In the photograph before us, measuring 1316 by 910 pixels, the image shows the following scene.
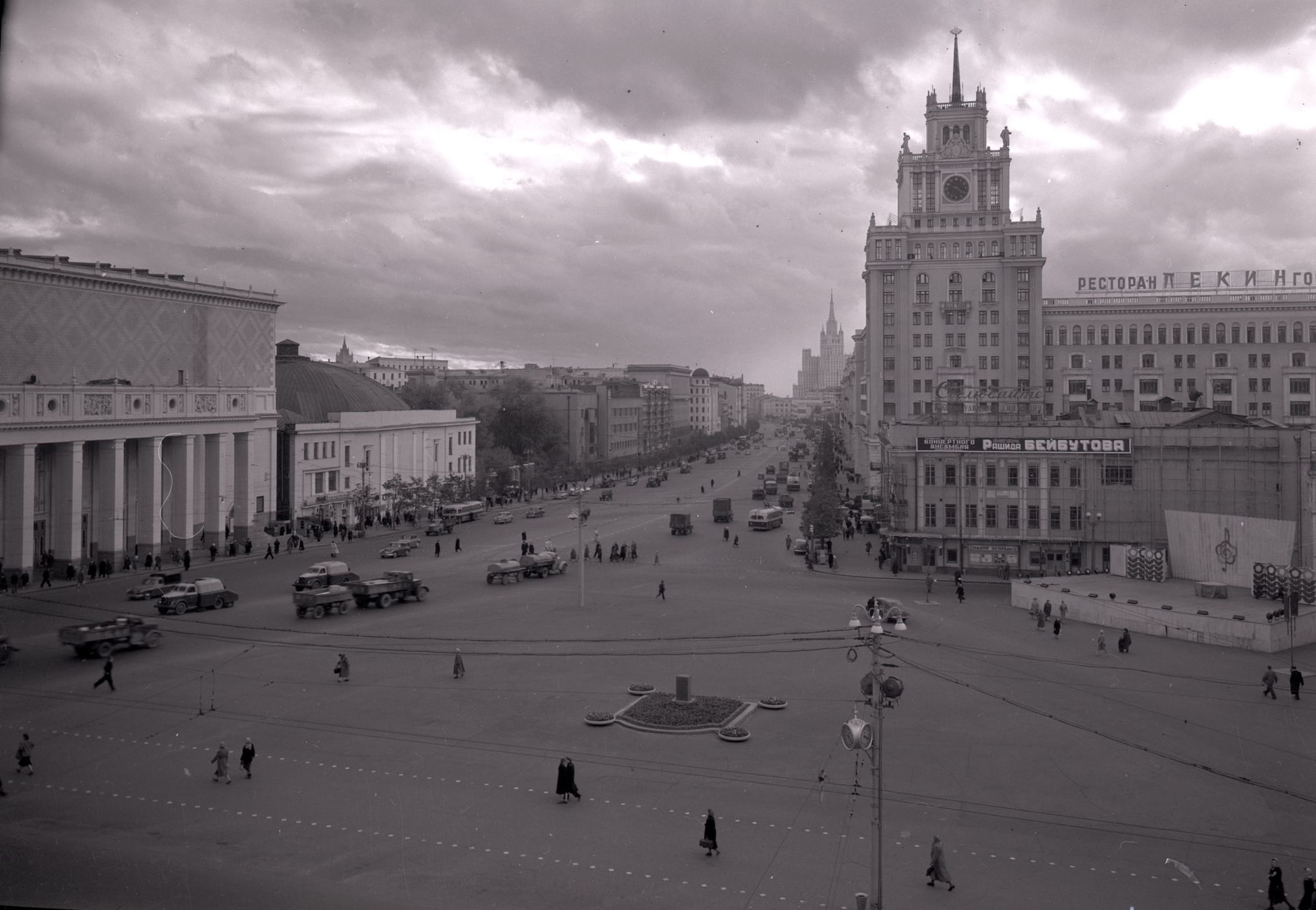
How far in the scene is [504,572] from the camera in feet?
161

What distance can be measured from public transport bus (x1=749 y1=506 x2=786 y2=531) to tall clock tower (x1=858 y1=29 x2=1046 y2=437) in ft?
53.4

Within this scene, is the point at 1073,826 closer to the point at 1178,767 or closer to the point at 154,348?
the point at 1178,767

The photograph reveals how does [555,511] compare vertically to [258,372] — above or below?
below

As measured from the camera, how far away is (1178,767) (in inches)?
868

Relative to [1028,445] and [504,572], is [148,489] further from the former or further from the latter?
[1028,445]

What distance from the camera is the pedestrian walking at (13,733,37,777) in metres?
20.7

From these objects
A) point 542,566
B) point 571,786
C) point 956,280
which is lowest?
point 571,786

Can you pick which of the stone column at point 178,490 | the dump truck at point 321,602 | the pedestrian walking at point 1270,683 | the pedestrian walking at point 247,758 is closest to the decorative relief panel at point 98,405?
the stone column at point 178,490

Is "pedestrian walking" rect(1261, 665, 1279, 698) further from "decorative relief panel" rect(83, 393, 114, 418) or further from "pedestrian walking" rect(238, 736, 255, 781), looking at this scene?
"decorative relief panel" rect(83, 393, 114, 418)

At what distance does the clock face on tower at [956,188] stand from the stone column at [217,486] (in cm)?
6328

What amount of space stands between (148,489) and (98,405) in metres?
6.65

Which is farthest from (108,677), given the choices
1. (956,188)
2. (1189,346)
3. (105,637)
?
(1189,346)

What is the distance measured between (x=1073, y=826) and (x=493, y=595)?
30775 millimetres

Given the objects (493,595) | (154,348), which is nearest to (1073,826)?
(493,595)
